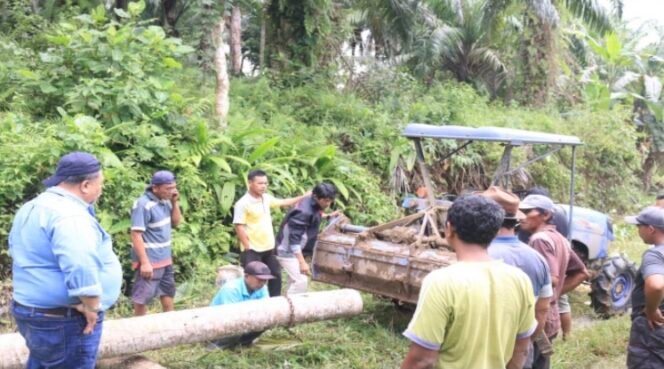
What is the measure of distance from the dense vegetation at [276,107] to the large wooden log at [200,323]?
225 cm

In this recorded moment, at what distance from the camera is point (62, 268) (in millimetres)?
3484

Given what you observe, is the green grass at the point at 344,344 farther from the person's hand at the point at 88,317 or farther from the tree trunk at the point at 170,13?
the tree trunk at the point at 170,13

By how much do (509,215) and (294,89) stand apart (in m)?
9.36

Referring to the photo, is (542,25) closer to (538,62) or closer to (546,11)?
(538,62)

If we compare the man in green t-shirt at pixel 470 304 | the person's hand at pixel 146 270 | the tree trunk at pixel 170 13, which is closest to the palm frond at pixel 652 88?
the tree trunk at pixel 170 13

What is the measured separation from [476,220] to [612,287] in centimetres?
588

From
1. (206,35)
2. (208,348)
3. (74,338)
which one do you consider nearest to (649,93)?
(206,35)

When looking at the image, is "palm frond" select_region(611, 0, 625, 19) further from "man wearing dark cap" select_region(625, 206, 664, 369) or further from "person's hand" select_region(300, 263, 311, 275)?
"man wearing dark cap" select_region(625, 206, 664, 369)

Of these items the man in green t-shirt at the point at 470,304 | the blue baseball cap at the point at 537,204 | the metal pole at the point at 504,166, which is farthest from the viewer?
the metal pole at the point at 504,166

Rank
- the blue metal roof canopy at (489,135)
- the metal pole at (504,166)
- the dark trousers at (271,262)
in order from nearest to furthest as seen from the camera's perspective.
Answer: the blue metal roof canopy at (489,135) → the dark trousers at (271,262) → the metal pole at (504,166)

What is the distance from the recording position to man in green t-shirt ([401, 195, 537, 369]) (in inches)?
106

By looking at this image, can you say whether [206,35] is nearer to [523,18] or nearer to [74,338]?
[74,338]

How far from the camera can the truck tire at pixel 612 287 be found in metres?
7.84

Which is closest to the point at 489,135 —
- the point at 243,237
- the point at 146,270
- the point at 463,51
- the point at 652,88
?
the point at 243,237
